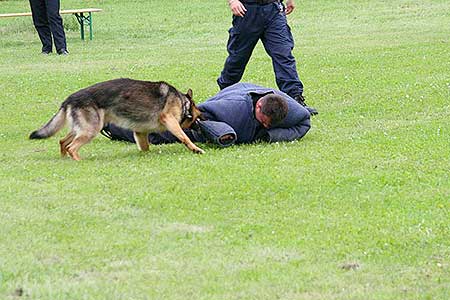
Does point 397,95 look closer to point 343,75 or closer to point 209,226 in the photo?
point 343,75

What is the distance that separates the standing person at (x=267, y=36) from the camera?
11703 mm

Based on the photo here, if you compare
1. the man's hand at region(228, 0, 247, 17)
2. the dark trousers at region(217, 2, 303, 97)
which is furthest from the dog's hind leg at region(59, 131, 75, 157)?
the dark trousers at region(217, 2, 303, 97)

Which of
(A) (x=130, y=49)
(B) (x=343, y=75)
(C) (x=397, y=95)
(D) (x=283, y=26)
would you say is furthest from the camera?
(A) (x=130, y=49)

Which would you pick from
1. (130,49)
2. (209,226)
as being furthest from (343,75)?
(209,226)

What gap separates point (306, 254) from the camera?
6.38 metres

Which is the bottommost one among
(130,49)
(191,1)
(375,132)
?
(191,1)

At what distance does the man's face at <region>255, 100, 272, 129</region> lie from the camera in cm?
1000

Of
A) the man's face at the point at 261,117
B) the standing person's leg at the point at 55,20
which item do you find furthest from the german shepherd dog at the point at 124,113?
the standing person's leg at the point at 55,20

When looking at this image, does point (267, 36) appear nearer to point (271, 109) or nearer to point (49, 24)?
point (271, 109)

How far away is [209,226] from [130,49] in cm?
1447

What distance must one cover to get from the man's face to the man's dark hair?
33 mm

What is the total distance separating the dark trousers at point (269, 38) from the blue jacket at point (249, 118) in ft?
5.07

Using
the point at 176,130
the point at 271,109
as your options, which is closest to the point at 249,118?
the point at 271,109

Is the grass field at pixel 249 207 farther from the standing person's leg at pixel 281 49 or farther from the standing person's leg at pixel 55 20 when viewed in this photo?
the standing person's leg at pixel 55 20
